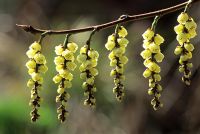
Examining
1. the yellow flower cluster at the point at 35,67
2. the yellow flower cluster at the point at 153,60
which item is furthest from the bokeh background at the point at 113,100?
the yellow flower cluster at the point at 153,60

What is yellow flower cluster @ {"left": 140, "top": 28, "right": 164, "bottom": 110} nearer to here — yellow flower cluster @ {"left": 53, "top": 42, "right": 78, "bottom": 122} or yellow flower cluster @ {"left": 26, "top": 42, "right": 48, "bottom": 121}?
yellow flower cluster @ {"left": 53, "top": 42, "right": 78, "bottom": 122}

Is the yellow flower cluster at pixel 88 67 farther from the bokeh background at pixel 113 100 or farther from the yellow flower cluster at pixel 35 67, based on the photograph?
the bokeh background at pixel 113 100

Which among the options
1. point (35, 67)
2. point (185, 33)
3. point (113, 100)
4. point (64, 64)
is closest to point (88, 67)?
point (64, 64)

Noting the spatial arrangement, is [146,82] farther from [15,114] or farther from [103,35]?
[15,114]

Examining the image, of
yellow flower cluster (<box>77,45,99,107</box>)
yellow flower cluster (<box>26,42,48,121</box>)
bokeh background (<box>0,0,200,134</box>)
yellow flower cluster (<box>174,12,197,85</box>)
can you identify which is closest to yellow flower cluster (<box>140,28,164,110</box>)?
yellow flower cluster (<box>174,12,197,85</box>)

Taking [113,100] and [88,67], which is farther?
[113,100]

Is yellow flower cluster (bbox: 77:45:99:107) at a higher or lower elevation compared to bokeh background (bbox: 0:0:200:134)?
lower

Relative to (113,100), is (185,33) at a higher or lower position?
lower

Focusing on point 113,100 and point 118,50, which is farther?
point 113,100

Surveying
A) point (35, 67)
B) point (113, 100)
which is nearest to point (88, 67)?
point (35, 67)

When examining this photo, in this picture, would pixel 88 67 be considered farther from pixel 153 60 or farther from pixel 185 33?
pixel 185 33

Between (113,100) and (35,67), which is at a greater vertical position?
(113,100)

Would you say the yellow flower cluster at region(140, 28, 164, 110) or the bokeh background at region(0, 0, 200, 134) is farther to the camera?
the bokeh background at region(0, 0, 200, 134)

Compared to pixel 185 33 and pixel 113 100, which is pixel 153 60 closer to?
pixel 185 33
